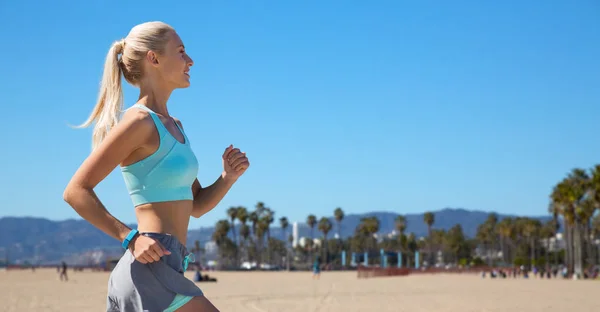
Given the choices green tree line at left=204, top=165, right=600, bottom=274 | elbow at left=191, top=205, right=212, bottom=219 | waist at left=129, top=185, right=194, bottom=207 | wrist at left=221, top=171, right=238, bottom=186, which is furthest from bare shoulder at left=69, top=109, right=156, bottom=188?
green tree line at left=204, top=165, right=600, bottom=274

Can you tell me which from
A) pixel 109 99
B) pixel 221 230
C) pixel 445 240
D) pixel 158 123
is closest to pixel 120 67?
pixel 109 99

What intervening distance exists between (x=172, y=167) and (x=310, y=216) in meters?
156

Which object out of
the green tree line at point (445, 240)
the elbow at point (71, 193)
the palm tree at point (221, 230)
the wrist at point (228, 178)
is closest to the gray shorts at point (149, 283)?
the elbow at point (71, 193)

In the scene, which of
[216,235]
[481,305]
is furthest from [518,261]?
[481,305]

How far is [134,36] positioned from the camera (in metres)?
2.97

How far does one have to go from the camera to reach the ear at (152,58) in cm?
296

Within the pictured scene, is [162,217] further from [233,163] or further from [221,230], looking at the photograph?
[221,230]

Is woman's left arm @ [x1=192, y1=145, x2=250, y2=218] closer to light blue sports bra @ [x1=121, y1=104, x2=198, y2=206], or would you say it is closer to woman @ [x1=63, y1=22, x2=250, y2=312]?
woman @ [x1=63, y1=22, x2=250, y2=312]

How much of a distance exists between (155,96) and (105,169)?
1.46 ft

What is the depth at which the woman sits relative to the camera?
2.64m

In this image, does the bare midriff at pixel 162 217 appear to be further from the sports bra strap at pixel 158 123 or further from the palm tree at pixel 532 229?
the palm tree at pixel 532 229

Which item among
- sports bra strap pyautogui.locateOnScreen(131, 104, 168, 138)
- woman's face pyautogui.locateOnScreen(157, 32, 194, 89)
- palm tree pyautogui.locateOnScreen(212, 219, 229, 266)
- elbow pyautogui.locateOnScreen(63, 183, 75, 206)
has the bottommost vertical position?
elbow pyautogui.locateOnScreen(63, 183, 75, 206)

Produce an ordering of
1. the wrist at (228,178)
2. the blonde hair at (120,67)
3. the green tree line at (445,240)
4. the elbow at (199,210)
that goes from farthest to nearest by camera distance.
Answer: the green tree line at (445,240), the wrist at (228,178), the elbow at (199,210), the blonde hair at (120,67)

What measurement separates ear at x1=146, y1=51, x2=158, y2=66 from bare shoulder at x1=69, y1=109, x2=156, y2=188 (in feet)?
0.87
